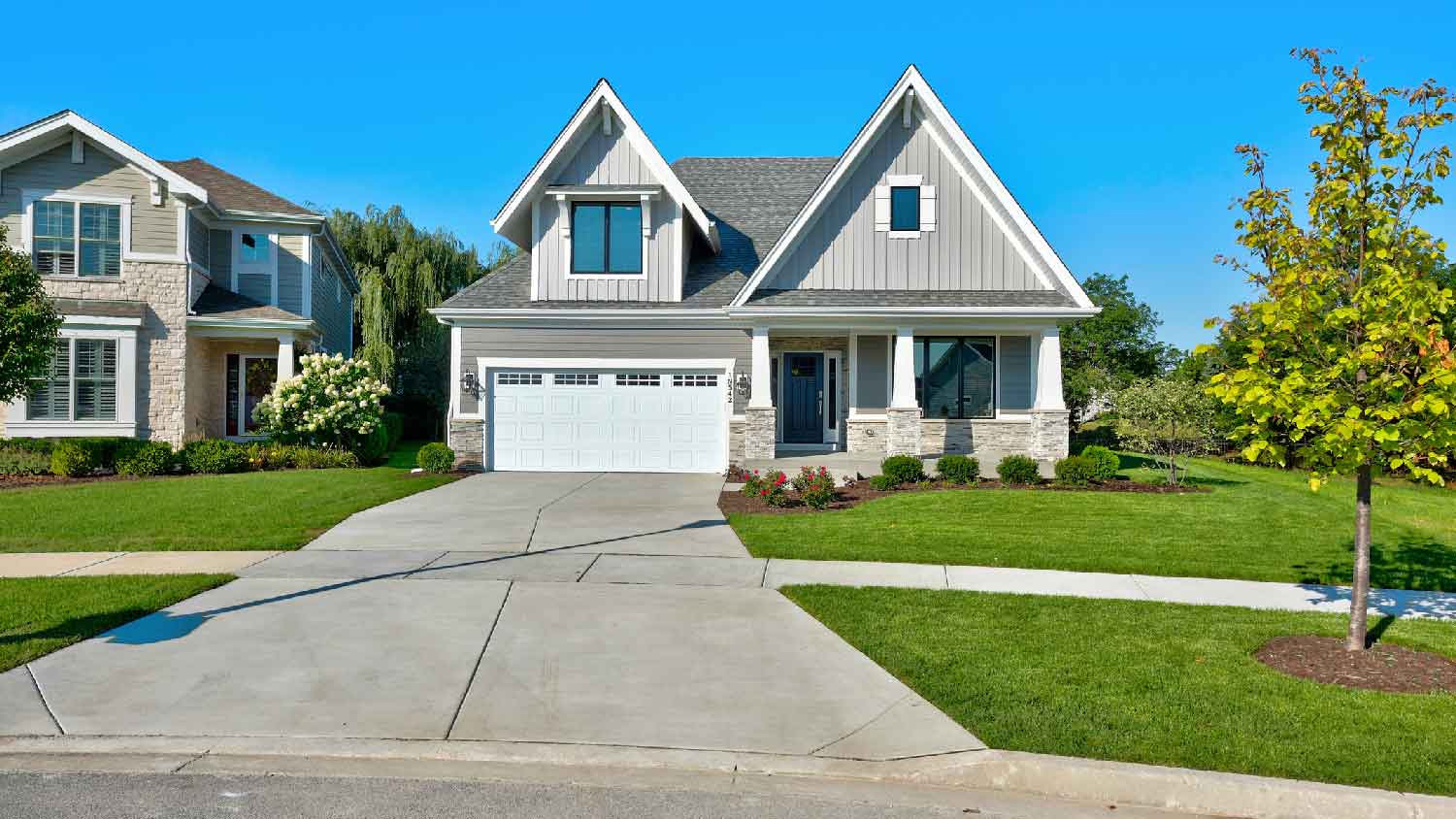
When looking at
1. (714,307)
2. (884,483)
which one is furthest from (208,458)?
(884,483)

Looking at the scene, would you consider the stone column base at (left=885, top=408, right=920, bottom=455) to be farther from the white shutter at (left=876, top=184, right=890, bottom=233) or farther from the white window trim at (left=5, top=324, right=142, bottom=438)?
the white window trim at (left=5, top=324, right=142, bottom=438)

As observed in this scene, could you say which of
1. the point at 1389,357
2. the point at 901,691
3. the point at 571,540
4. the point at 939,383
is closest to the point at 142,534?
the point at 571,540

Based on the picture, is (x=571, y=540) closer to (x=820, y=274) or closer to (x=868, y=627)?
(x=868, y=627)

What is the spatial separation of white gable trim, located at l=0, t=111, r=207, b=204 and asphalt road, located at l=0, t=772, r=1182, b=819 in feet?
66.8

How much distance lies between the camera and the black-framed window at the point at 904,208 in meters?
20.3

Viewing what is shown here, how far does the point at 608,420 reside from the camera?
20.5 metres

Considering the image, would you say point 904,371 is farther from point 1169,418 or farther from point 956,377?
point 1169,418

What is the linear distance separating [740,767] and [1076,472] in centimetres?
1230

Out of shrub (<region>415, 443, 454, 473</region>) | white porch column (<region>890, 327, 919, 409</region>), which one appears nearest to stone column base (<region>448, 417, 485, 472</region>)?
shrub (<region>415, 443, 454, 473</region>)

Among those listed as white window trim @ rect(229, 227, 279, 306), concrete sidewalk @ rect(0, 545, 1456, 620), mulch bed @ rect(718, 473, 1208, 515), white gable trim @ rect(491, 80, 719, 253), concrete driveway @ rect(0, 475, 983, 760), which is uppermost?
white gable trim @ rect(491, 80, 719, 253)

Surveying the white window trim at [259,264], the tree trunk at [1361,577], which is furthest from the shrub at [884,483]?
the white window trim at [259,264]

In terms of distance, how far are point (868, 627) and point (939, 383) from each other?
13.9 m

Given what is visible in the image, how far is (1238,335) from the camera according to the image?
728 centimetres

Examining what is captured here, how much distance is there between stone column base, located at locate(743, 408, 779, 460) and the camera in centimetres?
1944
